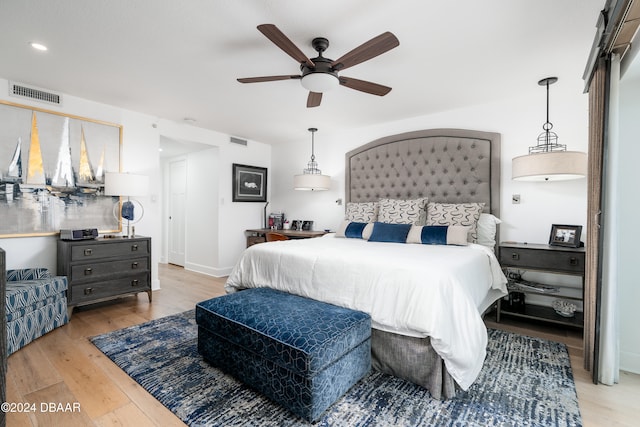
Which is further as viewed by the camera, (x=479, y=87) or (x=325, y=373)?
(x=479, y=87)

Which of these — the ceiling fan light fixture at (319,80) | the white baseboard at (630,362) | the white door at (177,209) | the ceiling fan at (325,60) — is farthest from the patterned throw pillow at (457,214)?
the white door at (177,209)

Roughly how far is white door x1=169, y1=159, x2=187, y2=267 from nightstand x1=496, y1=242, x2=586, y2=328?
17.8ft

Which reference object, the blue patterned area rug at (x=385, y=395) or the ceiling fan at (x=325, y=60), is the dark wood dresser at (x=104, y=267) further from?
the ceiling fan at (x=325, y=60)

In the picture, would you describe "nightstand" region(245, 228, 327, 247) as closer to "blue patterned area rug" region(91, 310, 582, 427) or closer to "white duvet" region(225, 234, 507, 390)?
"white duvet" region(225, 234, 507, 390)

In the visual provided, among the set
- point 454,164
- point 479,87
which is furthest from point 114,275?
point 479,87

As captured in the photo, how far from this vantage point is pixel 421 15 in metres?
2.03

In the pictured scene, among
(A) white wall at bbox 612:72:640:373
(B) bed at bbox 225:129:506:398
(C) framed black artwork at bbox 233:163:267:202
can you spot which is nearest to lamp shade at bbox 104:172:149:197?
(B) bed at bbox 225:129:506:398

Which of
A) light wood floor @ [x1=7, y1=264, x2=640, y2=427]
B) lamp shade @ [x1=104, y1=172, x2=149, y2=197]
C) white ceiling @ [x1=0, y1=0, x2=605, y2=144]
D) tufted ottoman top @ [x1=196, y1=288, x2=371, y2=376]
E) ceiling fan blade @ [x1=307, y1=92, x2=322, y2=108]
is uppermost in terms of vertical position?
white ceiling @ [x1=0, y1=0, x2=605, y2=144]

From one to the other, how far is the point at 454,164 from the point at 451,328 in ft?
8.33

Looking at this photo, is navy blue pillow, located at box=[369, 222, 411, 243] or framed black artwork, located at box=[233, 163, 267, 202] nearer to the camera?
navy blue pillow, located at box=[369, 222, 411, 243]

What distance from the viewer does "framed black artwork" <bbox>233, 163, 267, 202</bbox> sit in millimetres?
5443

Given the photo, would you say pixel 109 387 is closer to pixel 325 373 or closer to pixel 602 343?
pixel 325 373

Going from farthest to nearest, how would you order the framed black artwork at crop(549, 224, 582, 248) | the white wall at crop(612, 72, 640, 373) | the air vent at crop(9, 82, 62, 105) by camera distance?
the air vent at crop(9, 82, 62, 105), the framed black artwork at crop(549, 224, 582, 248), the white wall at crop(612, 72, 640, 373)

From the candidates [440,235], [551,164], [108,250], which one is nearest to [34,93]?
[108,250]
